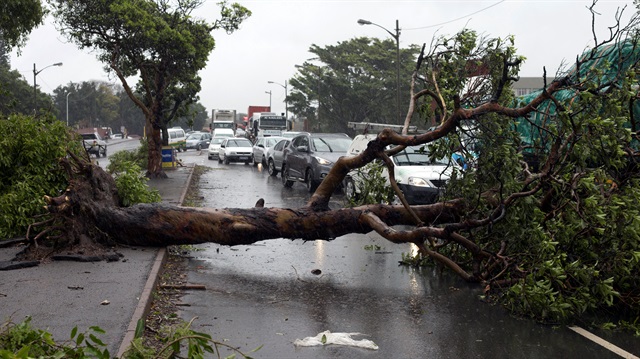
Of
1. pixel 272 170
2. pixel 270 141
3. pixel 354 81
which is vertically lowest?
pixel 272 170

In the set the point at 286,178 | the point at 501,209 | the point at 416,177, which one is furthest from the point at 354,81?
the point at 501,209

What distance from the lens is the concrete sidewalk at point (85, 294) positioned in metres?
6.31

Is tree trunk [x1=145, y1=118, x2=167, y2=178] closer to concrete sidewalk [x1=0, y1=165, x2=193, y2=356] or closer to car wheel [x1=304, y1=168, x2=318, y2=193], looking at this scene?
car wheel [x1=304, y1=168, x2=318, y2=193]

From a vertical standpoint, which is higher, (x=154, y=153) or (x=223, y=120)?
(x=223, y=120)

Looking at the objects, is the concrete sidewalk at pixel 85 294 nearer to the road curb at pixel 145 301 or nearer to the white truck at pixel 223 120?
the road curb at pixel 145 301

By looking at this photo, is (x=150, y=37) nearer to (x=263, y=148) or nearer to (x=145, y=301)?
(x=263, y=148)

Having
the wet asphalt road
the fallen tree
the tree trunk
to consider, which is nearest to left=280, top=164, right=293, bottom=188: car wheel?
the tree trunk

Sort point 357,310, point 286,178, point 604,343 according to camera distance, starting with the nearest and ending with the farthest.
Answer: point 604,343, point 357,310, point 286,178

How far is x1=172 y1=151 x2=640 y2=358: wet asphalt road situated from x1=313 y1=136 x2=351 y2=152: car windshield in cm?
923

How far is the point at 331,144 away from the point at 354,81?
124 ft

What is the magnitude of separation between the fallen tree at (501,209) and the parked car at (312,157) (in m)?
9.19

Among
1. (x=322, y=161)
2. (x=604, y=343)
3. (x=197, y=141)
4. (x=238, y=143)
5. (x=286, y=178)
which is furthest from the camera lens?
(x=197, y=141)

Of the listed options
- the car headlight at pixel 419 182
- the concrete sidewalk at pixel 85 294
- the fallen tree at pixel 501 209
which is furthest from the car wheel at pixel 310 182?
the concrete sidewalk at pixel 85 294

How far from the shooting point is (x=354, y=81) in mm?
58156
